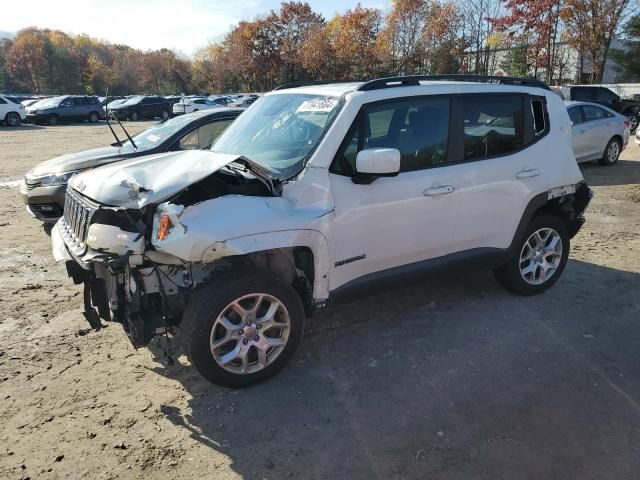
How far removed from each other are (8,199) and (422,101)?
8095mm

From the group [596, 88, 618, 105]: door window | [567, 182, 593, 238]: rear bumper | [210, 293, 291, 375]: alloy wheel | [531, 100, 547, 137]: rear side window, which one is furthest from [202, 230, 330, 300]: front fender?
[596, 88, 618, 105]: door window

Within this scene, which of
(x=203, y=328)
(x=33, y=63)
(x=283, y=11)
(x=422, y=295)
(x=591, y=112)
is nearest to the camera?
(x=203, y=328)

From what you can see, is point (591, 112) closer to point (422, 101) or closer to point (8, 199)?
point (422, 101)

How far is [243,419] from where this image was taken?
312cm

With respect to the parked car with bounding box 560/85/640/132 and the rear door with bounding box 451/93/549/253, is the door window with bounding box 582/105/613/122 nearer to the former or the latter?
the parked car with bounding box 560/85/640/132

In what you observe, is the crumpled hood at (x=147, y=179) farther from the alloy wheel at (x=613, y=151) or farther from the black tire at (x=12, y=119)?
the black tire at (x=12, y=119)

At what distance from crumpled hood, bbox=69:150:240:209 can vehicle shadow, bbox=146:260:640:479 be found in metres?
1.30

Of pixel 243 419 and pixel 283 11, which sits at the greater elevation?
pixel 283 11

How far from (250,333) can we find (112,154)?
15.3 feet

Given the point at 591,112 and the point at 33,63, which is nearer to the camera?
the point at 591,112

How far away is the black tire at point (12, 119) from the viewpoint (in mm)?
26284

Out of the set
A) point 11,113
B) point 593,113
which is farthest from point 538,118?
point 11,113

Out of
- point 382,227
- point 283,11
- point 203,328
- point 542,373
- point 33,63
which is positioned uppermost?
point 283,11

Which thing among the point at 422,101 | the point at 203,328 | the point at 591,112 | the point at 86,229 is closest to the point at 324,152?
the point at 422,101
